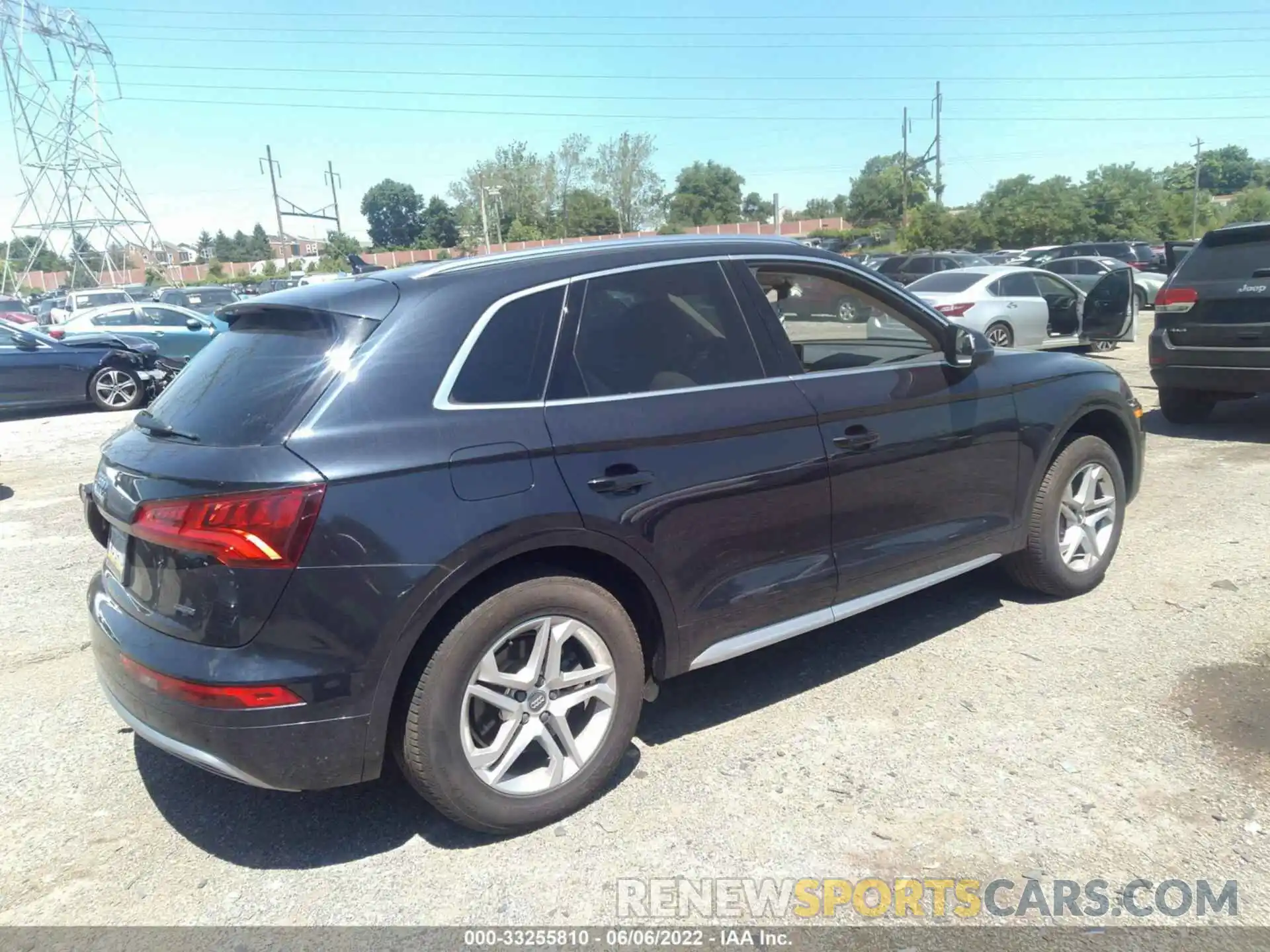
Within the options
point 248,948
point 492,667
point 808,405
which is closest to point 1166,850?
point 808,405

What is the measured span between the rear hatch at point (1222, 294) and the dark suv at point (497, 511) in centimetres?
530

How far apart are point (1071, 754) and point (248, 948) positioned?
9.11 feet

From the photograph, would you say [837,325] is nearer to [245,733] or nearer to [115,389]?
[245,733]

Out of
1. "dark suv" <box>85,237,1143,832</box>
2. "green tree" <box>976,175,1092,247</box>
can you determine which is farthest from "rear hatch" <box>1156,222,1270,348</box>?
"green tree" <box>976,175,1092,247</box>

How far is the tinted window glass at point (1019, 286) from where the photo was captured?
48.9 ft

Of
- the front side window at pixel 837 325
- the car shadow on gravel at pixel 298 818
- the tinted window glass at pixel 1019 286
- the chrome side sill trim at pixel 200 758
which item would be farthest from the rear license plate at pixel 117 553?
the tinted window glass at pixel 1019 286

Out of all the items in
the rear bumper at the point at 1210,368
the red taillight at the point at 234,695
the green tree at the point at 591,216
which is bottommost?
the red taillight at the point at 234,695

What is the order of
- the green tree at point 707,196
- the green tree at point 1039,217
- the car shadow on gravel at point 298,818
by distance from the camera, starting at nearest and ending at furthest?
the car shadow on gravel at point 298,818
the green tree at point 1039,217
the green tree at point 707,196

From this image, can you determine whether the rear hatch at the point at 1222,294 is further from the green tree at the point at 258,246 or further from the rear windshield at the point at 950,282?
the green tree at the point at 258,246

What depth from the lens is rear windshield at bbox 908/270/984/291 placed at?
14938 millimetres

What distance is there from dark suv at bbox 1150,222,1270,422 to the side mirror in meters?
4.97

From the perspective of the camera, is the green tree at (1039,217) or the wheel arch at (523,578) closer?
the wheel arch at (523,578)

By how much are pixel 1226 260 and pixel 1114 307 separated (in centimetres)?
586

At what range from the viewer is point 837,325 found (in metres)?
4.38
